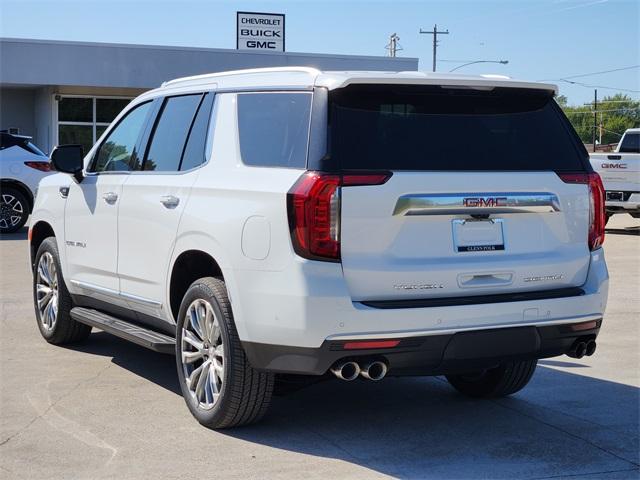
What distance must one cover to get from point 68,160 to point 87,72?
27.0m

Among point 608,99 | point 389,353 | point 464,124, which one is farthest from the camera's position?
point 608,99

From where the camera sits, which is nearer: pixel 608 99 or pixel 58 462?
pixel 58 462

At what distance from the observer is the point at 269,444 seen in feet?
17.6

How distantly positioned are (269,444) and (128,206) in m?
2.02

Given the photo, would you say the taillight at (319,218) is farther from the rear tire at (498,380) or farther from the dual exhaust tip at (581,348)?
the rear tire at (498,380)

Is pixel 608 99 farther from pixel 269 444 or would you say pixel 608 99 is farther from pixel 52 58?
pixel 269 444

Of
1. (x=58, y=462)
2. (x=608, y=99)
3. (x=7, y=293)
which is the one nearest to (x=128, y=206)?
(x=58, y=462)

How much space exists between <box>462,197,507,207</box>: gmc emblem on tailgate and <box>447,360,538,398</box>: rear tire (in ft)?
4.35

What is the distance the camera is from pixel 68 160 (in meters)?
7.30

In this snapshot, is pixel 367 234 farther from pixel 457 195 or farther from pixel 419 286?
pixel 457 195

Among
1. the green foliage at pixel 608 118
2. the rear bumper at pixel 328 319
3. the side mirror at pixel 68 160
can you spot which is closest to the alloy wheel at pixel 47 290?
the side mirror at pixel 68 160

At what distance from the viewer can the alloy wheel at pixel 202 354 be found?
555 cm

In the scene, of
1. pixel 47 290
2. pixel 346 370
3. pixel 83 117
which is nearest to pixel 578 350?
pixel 346 370

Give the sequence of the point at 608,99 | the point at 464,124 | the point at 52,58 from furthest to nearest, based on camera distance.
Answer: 1. the point at 608,99
2. the point at 52,58
3. the point at 464,124
